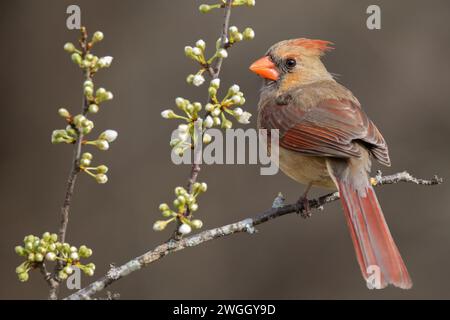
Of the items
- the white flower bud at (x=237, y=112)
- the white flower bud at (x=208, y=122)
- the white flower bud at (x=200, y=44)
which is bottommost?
the white flower bud at (x=208, y=122)

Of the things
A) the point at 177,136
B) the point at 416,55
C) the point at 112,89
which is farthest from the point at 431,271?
the point at 177,136

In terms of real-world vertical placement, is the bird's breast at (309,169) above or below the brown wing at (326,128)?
below

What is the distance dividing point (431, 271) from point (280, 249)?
4.76ft

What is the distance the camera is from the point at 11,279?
667 cm

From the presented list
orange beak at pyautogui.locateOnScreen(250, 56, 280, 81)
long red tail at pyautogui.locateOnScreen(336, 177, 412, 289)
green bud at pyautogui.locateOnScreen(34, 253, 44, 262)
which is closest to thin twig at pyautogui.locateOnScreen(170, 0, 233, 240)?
green bud at pyautogui.locateOnScreen(34, 253, 44, 262)

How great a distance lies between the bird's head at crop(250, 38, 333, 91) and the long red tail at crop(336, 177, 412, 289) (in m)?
1.19

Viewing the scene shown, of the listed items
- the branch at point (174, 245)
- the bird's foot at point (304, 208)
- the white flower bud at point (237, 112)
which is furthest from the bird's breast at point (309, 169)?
the white flower bud at point (237, 112)

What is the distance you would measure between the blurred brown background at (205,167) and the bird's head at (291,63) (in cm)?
144

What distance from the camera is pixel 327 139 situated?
14.0ft

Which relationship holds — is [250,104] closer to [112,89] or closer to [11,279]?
[112,89]

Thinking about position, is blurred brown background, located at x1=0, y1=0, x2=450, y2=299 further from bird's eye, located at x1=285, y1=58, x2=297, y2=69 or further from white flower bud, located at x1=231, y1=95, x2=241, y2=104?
white flower bud, located at x1=231, y1=95, x2=241, y2=104

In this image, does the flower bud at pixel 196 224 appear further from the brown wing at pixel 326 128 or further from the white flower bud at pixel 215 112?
the brown wing at pixel 326 128

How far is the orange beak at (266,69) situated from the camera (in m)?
5.04

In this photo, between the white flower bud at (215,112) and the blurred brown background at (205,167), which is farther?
the blurred brown background at (205,167)
